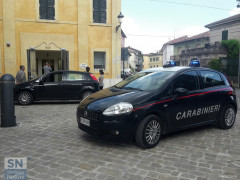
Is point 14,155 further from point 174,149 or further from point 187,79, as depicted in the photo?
point 187,79

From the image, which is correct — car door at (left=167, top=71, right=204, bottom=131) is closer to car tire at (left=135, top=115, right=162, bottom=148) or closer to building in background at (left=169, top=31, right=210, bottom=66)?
car tire at (left=135, top=115, right=162, bottom=148)

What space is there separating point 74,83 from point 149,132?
21.1 ft

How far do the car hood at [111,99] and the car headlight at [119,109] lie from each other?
0.08 metres

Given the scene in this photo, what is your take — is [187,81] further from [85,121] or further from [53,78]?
[53,78]

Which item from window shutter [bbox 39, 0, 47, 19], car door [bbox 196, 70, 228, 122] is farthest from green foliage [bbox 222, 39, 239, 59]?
car door [bbox 196, 70, 228, 122]

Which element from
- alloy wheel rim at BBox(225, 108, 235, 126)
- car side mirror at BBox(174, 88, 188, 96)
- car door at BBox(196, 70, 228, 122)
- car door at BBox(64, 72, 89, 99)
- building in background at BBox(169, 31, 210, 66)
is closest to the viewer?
car side mirror at BBox(174, 88, 188, 96)

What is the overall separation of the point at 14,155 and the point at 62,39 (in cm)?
1195

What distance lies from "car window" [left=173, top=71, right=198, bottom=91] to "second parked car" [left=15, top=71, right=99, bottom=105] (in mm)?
5933

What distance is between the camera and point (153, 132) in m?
4.44

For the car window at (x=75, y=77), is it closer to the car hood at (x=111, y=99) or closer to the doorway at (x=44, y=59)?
the doorway at (x=44, y=59)

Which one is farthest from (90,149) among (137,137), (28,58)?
(28,58)

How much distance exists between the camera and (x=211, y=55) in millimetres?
26547

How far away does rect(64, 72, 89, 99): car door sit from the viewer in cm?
1003

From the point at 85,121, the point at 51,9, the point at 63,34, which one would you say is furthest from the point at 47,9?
the point at 85,121
